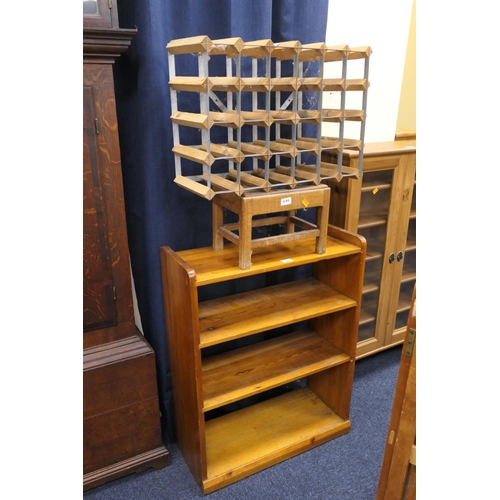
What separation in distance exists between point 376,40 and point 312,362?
1587 mm

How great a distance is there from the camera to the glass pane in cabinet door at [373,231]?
2.18 metres

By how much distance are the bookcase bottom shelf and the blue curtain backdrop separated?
0.28 m

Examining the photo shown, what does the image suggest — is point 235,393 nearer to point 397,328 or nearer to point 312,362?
point 312,362

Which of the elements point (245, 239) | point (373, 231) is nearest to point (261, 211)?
point (245, 239)

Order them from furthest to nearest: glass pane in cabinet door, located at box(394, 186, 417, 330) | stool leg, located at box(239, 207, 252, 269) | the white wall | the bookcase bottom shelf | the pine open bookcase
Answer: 1. glass pane in cabinet door, located at box(394, 186, 417, 330)
2. the white wall
3. the bookcase bottom shelf
4. the pine open bookcase
5. stool leg, located at box(239, 207, 252, 269)

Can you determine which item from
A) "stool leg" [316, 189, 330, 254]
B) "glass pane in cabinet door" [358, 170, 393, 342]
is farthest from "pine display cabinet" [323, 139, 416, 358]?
"stool leg" [316, 189, 330, 254]

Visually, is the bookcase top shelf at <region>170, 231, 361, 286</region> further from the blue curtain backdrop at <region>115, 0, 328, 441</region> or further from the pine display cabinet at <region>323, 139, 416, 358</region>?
the pine display cabinet at <region>323, 139, 416, 358</region>

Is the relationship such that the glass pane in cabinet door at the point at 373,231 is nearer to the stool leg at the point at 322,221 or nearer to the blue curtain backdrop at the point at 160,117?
the stool leg at the point at 322,221

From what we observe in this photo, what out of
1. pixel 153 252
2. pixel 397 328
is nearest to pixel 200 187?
pixel 153 252

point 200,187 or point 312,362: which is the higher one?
point 200,187

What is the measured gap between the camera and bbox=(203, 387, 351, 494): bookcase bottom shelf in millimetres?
1840

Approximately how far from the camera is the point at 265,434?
2.00 metres

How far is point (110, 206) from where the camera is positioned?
152 centimetres

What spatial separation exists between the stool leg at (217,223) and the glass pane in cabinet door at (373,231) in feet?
→ 2.48
